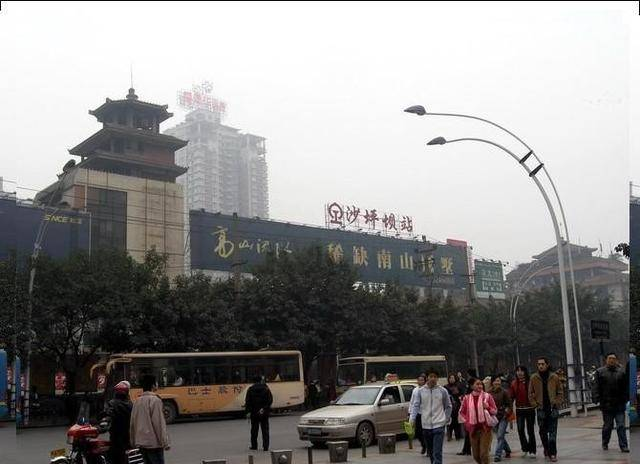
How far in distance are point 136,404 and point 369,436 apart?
757 cm

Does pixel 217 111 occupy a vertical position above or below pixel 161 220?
above

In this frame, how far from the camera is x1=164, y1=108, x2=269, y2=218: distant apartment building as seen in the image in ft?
360

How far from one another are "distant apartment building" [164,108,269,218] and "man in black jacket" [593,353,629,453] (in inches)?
3799

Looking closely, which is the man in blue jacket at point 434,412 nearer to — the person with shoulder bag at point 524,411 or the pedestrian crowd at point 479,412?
the pedestrian crowd at point 479,412

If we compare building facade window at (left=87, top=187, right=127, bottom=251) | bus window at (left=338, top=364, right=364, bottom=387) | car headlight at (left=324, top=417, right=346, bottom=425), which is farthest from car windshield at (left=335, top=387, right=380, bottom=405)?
building facade window at (left=87, top=187, right=127, bottom=251)

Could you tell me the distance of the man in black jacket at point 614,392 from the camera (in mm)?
10422

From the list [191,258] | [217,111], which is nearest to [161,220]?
[191,258]

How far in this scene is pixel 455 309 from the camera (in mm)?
39594

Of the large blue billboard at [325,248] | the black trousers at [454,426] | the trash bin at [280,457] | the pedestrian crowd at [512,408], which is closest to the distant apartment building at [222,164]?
the large blue billboard at [325,248]

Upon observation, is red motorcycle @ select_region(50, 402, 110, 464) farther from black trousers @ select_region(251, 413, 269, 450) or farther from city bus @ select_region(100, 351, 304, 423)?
city bus @ select_region(100, 351, 304, 423)

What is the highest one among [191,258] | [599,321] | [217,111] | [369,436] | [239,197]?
[217,111]

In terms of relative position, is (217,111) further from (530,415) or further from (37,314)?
(530,415)

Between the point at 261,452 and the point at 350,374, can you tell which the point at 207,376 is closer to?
the point at 350,374

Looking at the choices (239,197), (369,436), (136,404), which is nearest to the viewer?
(136,404)
